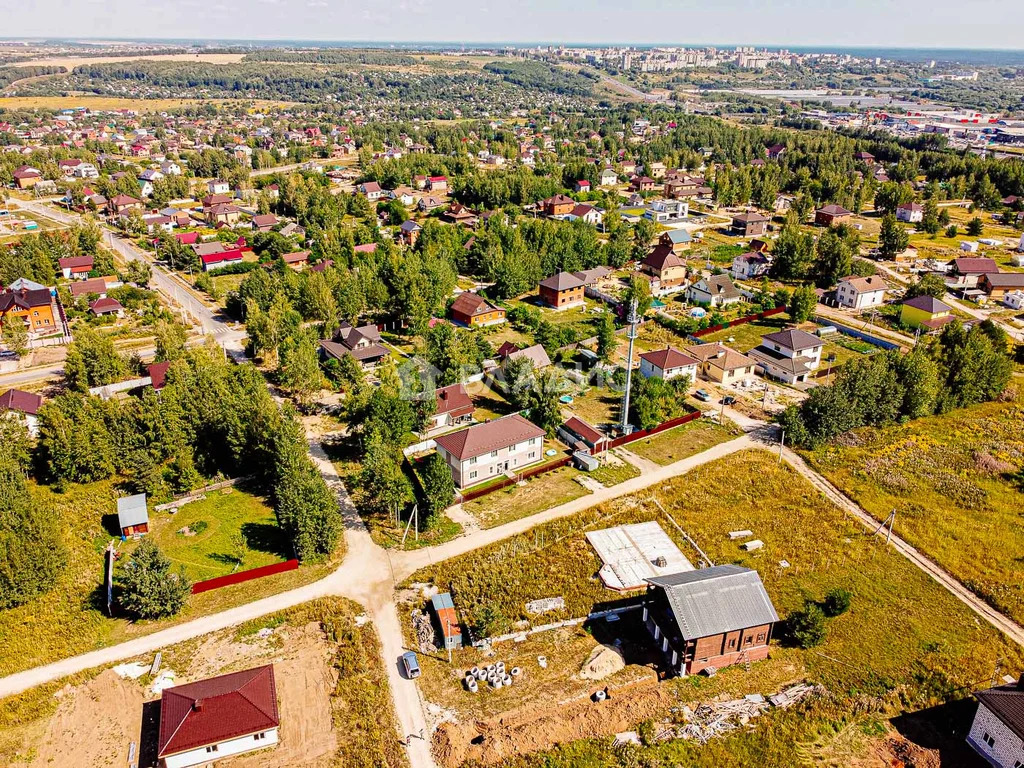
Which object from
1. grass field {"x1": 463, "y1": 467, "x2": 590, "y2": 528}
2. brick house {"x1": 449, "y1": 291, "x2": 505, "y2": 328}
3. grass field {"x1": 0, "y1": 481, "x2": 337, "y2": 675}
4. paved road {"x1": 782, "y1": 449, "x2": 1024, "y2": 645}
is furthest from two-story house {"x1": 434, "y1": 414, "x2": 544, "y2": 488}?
brick house {"x1": 449, "y1": 291, "x2": 505, "y2": 328}

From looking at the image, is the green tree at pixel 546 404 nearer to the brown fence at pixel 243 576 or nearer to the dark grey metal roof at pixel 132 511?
the brown fence at pixel 243 576

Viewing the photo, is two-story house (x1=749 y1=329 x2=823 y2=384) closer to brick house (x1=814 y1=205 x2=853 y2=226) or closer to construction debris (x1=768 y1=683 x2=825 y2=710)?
construction debris (x1=768 y1=683 x2=825 y2=710)

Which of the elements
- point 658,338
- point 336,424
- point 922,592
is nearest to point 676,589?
point 922,592

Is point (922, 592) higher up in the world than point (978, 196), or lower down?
lower down

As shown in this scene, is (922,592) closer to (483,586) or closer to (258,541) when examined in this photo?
(483,586)

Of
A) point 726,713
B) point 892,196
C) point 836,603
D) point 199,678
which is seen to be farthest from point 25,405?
point 892,196
